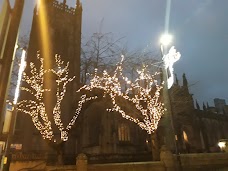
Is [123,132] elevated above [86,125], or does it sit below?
below

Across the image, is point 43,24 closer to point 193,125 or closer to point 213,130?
point 193,125

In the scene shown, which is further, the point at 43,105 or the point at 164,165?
the point at 43,105

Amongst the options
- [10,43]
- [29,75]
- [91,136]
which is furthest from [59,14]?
[10,43]

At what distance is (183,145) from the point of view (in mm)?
33906

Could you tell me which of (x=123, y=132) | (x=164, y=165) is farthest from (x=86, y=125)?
(x=164, y=165)

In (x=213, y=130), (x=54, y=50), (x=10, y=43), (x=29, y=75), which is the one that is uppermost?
(x=54, y=50)

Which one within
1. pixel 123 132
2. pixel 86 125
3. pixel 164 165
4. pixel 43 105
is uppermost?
pixel 43 105

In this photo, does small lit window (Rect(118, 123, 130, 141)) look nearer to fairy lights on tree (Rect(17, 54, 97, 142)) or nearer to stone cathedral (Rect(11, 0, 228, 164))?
stone cathedral (Rect(11, 0, 228, 164))

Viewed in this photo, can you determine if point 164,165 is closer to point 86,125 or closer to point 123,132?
point 123,132

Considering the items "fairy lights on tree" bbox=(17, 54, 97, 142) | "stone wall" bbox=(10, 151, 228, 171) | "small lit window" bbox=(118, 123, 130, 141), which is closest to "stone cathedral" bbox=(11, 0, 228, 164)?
"small lit window" bbox=(118, 123, 130, 141)

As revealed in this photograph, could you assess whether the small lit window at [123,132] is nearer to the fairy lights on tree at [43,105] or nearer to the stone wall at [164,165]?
the fairy lights on tree at [43,105]

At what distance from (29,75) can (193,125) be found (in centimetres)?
2846

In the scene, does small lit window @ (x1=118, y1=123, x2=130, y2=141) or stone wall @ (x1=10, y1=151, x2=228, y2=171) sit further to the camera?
small lit window @ (x1=118, y1=123, x2=130, y2=141)

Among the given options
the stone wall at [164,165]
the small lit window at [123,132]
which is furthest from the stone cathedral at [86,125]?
the stone wall at [164,165]
